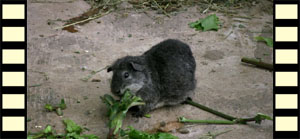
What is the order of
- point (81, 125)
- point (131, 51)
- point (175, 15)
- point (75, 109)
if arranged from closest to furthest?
1. point (81, 125)
2. point (75, 109)
3. point (131, 51)
4. point (175, 15)

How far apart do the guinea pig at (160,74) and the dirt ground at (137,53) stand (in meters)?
0.19

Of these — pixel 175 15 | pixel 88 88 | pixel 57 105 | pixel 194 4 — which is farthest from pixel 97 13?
pixel 57 105

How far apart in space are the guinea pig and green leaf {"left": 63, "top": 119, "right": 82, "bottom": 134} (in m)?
0.76

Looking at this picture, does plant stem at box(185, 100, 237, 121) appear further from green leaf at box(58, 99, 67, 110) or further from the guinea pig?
green leaf at box(58, 99, 67, 110)

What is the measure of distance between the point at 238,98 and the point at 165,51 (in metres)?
1.24

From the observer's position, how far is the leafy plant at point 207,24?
7.81 metres

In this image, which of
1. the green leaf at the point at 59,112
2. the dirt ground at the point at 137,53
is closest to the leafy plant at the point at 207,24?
the dirt ground at the point at 137,53

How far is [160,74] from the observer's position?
5141 mm

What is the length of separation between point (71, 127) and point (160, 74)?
54.2 inches

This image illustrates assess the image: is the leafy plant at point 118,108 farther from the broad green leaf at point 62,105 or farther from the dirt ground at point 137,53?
the broad green leaf at point 62,105

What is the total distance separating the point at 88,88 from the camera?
5535 millimetres

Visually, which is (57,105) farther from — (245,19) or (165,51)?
(245,19)

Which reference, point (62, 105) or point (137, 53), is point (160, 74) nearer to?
point (62, 105)

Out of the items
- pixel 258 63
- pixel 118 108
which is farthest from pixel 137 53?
pixel 118 108
